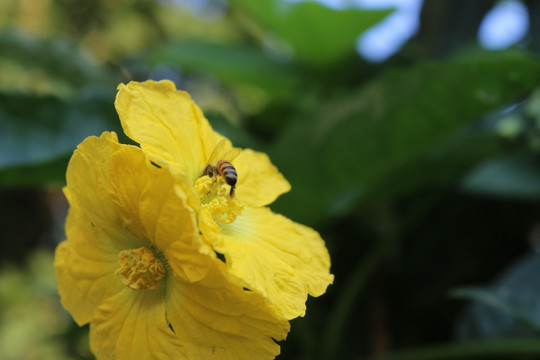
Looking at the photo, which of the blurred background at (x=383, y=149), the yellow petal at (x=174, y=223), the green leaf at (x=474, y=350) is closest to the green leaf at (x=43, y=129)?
the blurred background at (x=383, y=149)

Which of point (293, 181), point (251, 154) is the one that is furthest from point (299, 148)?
point (251, 154)

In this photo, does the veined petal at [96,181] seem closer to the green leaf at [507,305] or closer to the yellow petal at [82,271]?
the yellow petal at [82,271]

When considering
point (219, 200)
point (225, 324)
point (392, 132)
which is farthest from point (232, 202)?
point (392, 132)

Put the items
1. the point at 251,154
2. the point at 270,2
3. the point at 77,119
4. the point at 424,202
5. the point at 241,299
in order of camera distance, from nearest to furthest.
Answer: the point at 241,299, the point at 251,154, the point at 77,119, the point at 424,202, the point at 270,2

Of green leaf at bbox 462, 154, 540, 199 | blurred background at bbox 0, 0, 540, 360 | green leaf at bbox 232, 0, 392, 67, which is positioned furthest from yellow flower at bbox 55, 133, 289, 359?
green leaf at bbox 232, 0, 392, 67

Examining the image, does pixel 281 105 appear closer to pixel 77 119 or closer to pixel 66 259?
pixel 77 119

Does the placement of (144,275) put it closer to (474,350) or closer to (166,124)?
(166,124)

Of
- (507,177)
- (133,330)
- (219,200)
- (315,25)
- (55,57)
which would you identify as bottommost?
(133,330)
